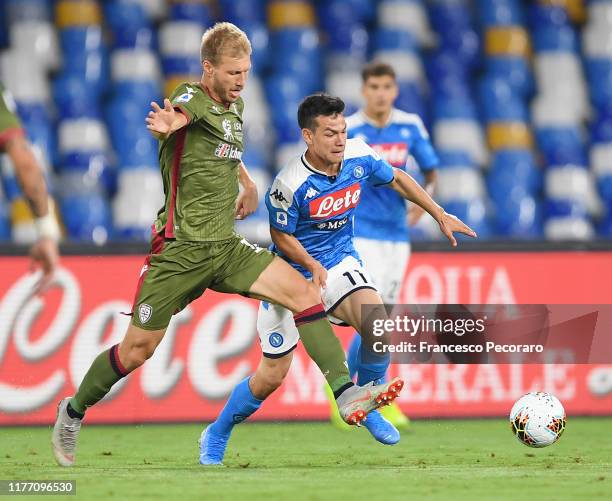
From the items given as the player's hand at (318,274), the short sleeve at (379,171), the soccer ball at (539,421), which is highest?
the short sleeve at (379,171)

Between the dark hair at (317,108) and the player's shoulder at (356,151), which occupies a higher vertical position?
the dark hair at (317,108)

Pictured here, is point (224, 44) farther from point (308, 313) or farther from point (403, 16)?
point (403, 16)

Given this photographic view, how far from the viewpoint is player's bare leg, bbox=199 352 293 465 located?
6613 mm

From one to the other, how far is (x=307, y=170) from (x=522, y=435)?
5.49 feet

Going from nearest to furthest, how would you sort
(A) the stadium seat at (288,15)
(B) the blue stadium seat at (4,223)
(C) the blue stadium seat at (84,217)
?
(B) the blue stadium seat at (4,223) < (C) the blue stadium seat at (84,217) < (A) the stadium seat at (288,15)

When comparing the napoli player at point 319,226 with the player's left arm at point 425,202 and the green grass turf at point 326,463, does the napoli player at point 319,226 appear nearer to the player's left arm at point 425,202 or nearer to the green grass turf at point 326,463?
the player's left arm at point 425,202

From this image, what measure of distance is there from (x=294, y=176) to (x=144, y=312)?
996 millimetres

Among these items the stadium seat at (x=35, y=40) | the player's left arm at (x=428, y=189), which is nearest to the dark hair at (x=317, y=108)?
the player's left arm at (x=428, y=189)

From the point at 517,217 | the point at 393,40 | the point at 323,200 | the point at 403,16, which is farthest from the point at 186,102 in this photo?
the point at 403,16

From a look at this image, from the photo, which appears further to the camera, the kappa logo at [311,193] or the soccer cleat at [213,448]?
the soccer cleat at [213,448]

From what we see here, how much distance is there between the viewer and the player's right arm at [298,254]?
251 inches

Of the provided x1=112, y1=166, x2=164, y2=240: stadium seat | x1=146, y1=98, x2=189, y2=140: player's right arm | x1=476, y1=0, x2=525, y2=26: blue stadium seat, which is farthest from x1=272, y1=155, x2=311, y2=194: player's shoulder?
x1=476, y1=0, x2=525, y2=26: blue stadium seat

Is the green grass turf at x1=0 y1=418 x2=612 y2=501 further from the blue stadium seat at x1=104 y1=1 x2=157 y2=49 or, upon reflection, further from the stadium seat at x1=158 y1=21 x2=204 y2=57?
the stadium seat at x1=158 y1=21 x2=204 y2=57

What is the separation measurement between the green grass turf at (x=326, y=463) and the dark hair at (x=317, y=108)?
1.67 m
